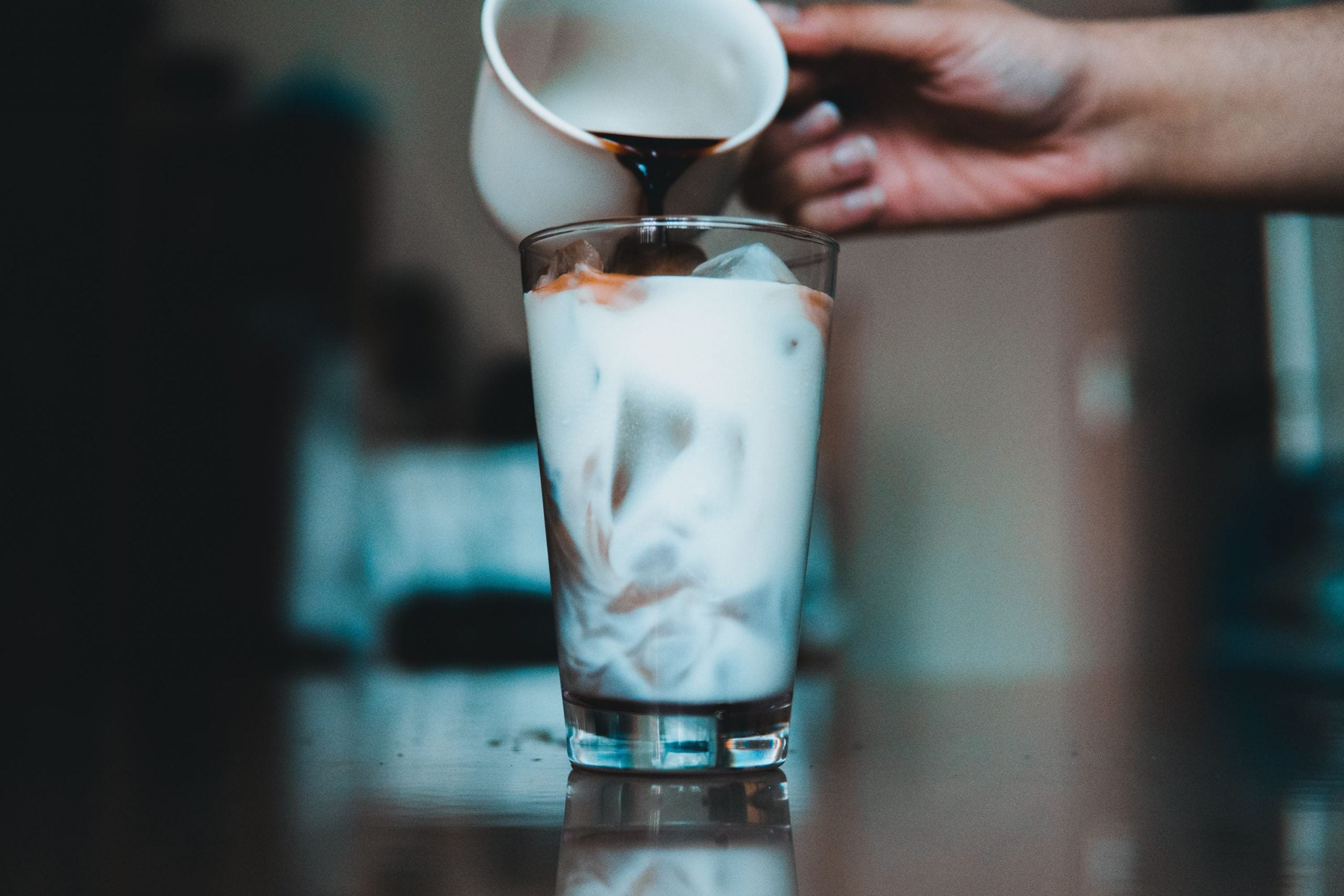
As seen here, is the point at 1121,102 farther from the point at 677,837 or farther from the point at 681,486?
the point at 677,837

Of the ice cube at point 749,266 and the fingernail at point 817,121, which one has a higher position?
the fingernail at point 817,121

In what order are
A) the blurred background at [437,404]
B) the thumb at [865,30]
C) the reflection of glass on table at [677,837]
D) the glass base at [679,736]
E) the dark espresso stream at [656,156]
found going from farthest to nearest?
the blurred background at [437,404], the thumb at [865,30], the dark espresso stream at [656,156], the glass base at [679,736], the reflection of glass on table at [677,837]

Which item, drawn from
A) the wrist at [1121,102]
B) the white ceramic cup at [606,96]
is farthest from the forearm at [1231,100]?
Result: the white ceramic cup at [606,96]

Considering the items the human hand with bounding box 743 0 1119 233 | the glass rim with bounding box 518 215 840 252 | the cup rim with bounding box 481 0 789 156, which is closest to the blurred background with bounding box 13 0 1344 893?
the human hand with bounding box 743 0 1119 233

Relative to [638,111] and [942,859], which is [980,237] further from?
[942,859]

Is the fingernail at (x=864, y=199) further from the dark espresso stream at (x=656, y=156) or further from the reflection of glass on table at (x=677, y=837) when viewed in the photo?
the reflection of glass on table at (x=677, y=837)

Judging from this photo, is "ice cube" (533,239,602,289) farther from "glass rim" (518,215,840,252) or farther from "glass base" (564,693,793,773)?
"glass base" (564,693,793,773)
